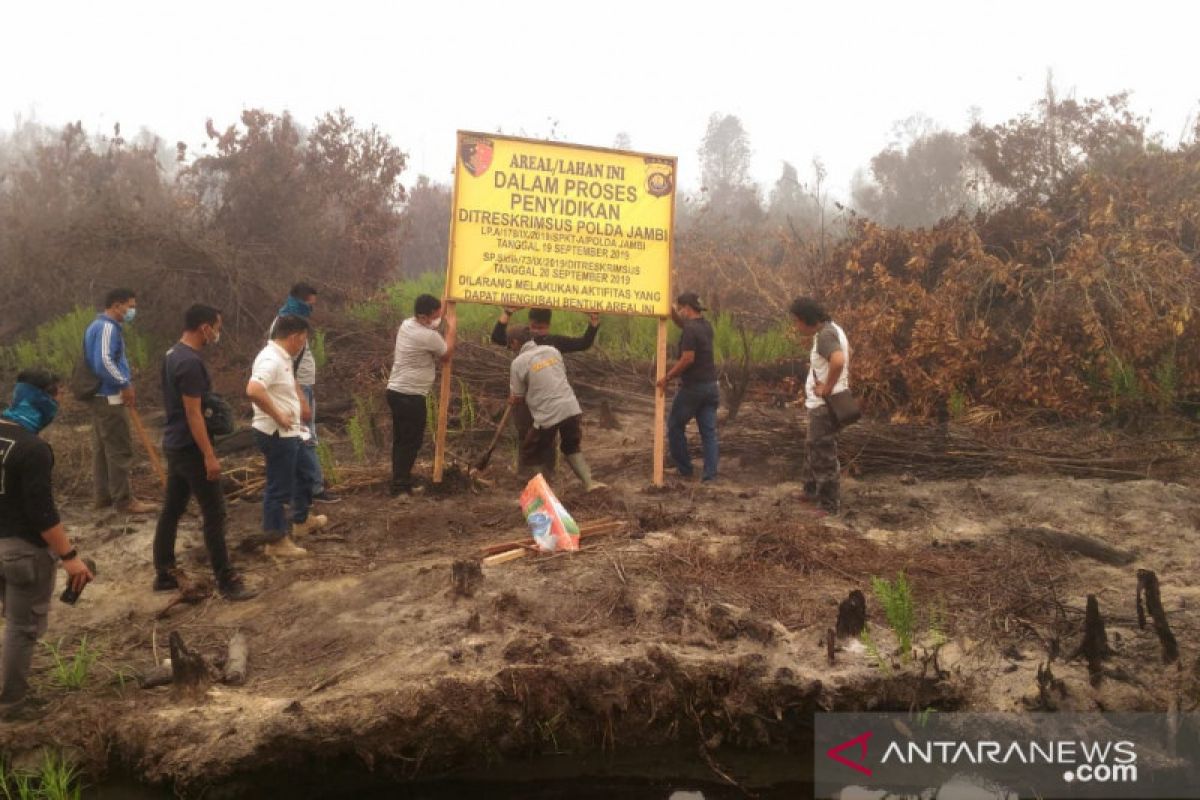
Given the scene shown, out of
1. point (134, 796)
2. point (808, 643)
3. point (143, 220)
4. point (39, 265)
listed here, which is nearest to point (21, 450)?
point (134, 796)

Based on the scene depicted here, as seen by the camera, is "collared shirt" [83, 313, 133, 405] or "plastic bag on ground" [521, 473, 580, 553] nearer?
"plastic bag on ground" [521, 473, 580, 553]

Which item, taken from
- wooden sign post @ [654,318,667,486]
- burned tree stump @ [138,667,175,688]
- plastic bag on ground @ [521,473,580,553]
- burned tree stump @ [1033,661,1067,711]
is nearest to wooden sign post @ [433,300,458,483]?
plastic bag on ground @ [521,473,580,553]

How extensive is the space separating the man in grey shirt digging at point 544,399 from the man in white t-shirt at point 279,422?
5.50ft

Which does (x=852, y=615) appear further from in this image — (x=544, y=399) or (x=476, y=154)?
(x=476, y=154)

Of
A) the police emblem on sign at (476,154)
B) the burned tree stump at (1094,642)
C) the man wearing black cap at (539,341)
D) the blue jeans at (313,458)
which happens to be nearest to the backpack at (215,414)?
the blue jeans at (313,458)

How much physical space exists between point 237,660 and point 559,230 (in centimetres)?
406

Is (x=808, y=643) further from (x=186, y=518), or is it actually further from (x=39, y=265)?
(x=39, y=265)

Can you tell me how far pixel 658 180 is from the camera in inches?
269

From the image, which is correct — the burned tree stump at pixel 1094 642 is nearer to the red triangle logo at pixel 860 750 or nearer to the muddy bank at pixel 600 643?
the muddy bank at pixel 600 643

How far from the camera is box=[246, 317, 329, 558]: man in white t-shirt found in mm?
4977

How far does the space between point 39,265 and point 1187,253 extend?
15126mm

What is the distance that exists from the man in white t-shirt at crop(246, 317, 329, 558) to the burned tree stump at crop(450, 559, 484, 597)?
1448mm

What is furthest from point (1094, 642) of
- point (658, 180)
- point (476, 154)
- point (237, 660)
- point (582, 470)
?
point (476, 154)

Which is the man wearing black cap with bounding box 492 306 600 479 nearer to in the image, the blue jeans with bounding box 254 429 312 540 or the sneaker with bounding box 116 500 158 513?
the blue jeans with bounding box 254 429 312 540
